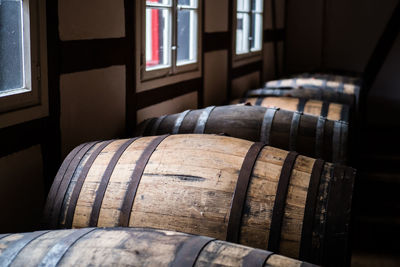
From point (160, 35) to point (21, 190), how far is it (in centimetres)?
198

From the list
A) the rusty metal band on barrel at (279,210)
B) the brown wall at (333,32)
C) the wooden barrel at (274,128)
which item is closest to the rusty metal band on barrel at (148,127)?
the wooden barrel at (274,128)

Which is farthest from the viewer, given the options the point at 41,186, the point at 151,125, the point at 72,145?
the point at 151,125

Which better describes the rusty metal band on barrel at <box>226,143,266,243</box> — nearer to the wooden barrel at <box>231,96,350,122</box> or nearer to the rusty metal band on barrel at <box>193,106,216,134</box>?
the rusty metal band on barrel at <box>193,106,216,134</box>

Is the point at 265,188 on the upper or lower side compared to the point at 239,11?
lower

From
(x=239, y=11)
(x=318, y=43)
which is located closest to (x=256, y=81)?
(x=239, y=11)

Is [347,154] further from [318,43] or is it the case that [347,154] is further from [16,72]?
[318,43]

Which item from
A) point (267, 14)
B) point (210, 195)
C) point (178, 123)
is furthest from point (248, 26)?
point (210, 195)

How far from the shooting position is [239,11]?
19.9 feet

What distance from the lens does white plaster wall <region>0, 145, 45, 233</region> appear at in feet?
8.06

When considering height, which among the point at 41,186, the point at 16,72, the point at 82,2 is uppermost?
the point at 82,2

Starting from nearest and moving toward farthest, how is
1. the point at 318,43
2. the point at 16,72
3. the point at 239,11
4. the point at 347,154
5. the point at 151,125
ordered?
1. the point at 16,72
2. the point at 347,154
3. the point at 151,125
4. the point at 239,11
5. the point at 318,43

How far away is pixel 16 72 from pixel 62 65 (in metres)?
0.29

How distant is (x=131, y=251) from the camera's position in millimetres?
1512

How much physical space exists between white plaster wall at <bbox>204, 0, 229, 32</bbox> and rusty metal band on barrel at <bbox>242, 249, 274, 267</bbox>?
3.61m
